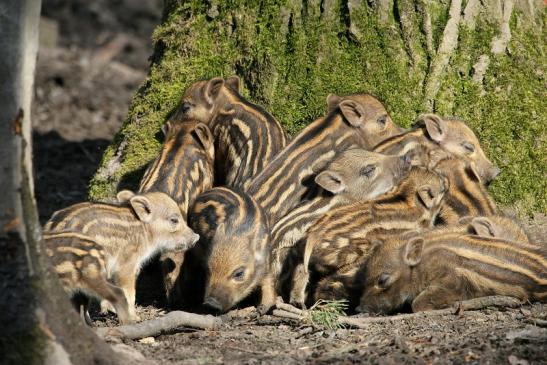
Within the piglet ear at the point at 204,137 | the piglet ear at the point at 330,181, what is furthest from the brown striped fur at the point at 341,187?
the piglet ear at the point at 204,137

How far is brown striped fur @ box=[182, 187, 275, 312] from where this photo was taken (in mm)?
5902

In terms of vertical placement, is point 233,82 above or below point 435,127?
above

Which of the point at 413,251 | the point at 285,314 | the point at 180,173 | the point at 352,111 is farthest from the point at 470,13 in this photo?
the point at 285,314

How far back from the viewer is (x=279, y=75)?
23.0 feet

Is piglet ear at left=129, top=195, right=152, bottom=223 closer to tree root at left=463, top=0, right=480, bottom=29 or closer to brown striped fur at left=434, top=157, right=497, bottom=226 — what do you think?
brown striped fur at left=434, top=157, right=497, bottom=226

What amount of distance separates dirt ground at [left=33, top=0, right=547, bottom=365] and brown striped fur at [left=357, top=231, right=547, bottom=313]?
18 centimetres

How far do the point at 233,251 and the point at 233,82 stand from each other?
1.74 meters

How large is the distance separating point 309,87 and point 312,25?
1.53 feet

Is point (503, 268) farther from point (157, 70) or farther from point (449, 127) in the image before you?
point (157, 70)

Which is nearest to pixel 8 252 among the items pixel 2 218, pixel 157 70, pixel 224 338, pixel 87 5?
pixel 2 218

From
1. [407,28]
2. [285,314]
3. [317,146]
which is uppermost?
[407,28]

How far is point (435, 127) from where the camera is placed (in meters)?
6.64

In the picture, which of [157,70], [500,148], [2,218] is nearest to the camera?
[2,218]

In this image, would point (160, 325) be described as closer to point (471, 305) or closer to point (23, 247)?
point (23, 247)
